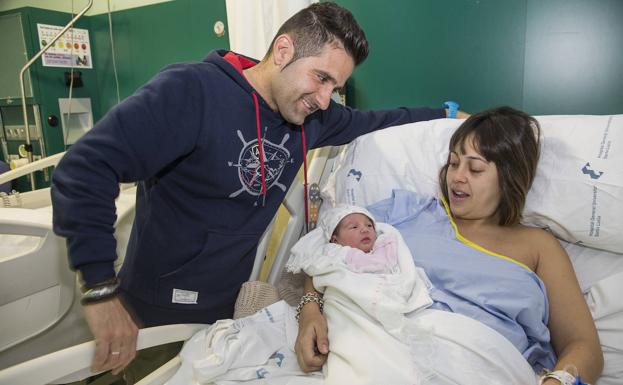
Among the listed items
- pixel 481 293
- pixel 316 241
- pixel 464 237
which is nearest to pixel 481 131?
pixel 464 237

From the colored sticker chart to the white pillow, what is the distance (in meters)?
2.67

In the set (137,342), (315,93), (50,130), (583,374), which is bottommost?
(583,374)

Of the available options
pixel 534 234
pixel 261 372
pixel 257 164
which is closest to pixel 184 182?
pixel 257 164

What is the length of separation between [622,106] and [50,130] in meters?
3.61

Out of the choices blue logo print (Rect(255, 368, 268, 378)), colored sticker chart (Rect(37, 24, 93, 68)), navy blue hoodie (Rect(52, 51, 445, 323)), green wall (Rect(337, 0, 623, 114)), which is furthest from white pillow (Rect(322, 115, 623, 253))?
colored sticker chart (Rect(37, 24, 93, 68))

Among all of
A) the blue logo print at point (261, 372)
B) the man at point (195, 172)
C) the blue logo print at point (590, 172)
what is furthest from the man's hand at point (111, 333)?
the blue logo print at point (590, 172)

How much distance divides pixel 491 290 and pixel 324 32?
2.93ft

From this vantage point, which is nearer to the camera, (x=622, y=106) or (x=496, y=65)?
(x=622, y=106)

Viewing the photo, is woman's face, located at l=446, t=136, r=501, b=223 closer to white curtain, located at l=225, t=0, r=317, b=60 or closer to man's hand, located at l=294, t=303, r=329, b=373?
man's hand, located at l=294, t=303, r=329, b=373

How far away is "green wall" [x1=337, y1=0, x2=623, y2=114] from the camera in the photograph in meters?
1.66

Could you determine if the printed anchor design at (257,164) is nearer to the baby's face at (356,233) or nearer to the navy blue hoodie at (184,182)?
the navy blue hoodie at (184,182)

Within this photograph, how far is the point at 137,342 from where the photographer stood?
3.40ft

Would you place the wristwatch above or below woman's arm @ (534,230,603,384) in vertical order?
above

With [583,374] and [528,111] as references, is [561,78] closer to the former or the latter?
[528,111]
